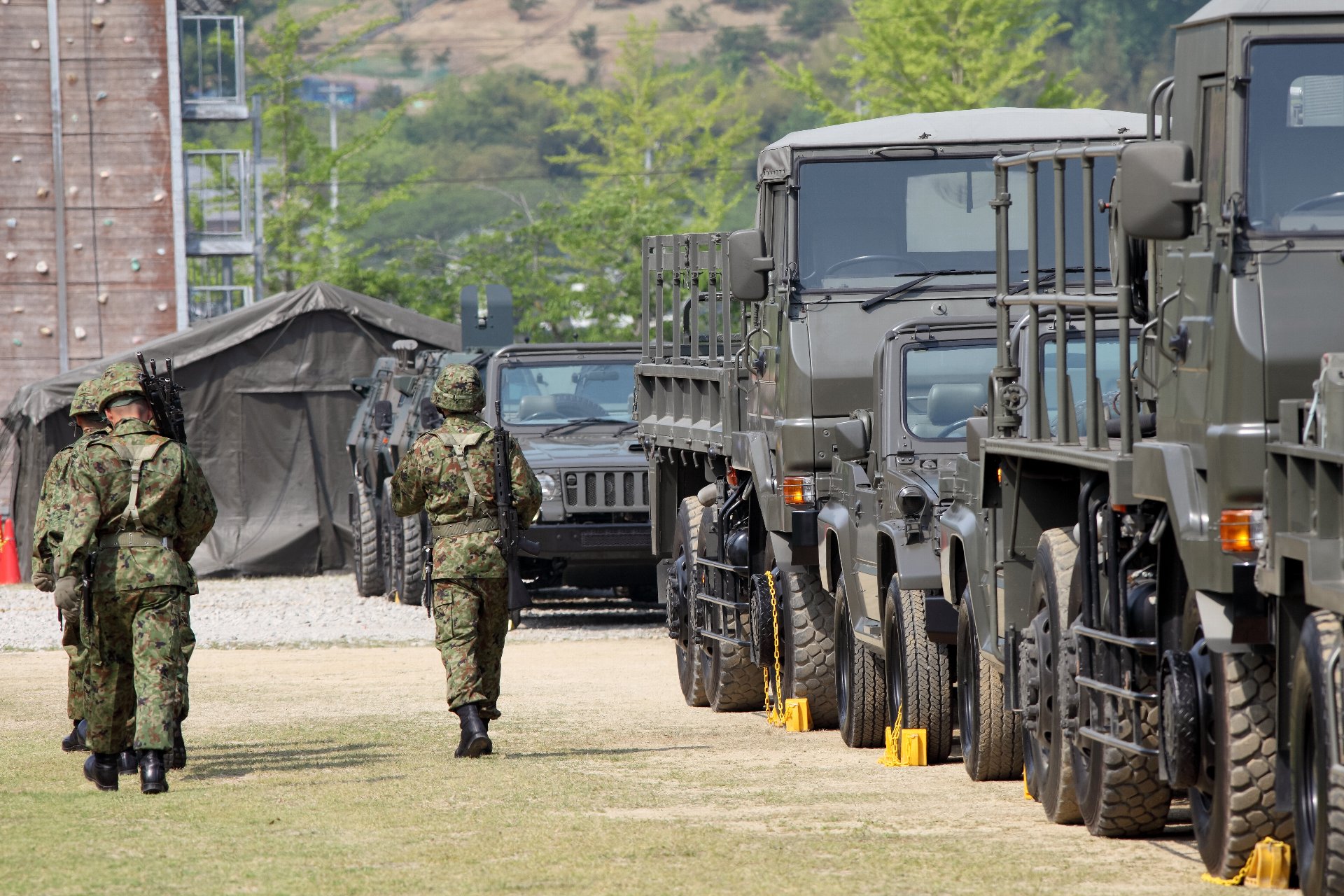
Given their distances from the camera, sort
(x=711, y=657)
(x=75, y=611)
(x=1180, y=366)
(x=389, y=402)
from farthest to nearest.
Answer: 1. (x=389, y=402)
2. (x=711, y=657)
3. (x=75, y=611)
4. (x=1180, y=366)

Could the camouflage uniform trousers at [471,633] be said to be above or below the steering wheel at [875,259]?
below

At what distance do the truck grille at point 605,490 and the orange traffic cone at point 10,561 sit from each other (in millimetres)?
9739

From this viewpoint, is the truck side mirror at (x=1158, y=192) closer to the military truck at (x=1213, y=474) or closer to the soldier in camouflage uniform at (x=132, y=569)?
the military truck at (x=1213, y=474)

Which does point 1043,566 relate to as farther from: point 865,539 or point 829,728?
point 829,728

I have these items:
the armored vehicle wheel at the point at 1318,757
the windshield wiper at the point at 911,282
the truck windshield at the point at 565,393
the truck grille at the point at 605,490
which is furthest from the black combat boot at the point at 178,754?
the truck windshield at the point at 565,393

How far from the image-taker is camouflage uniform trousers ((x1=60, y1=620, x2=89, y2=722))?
10.2 meters

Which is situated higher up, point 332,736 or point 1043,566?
point 1043,566

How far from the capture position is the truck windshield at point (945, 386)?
11359 millimetres

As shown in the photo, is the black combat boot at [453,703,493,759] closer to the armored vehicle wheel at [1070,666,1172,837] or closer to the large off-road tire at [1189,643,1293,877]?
the armored vehicle wheel at [1070,666,1172,837]

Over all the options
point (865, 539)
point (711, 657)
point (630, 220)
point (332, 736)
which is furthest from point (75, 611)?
point (630, 220)

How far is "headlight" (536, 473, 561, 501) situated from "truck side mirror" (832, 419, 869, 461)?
798 cm

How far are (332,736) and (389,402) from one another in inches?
459

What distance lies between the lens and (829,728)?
12812 millimetres

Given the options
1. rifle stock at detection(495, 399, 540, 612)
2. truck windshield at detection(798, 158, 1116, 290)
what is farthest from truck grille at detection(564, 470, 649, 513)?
rifle stock at detection(495, 399, 540, 612)
